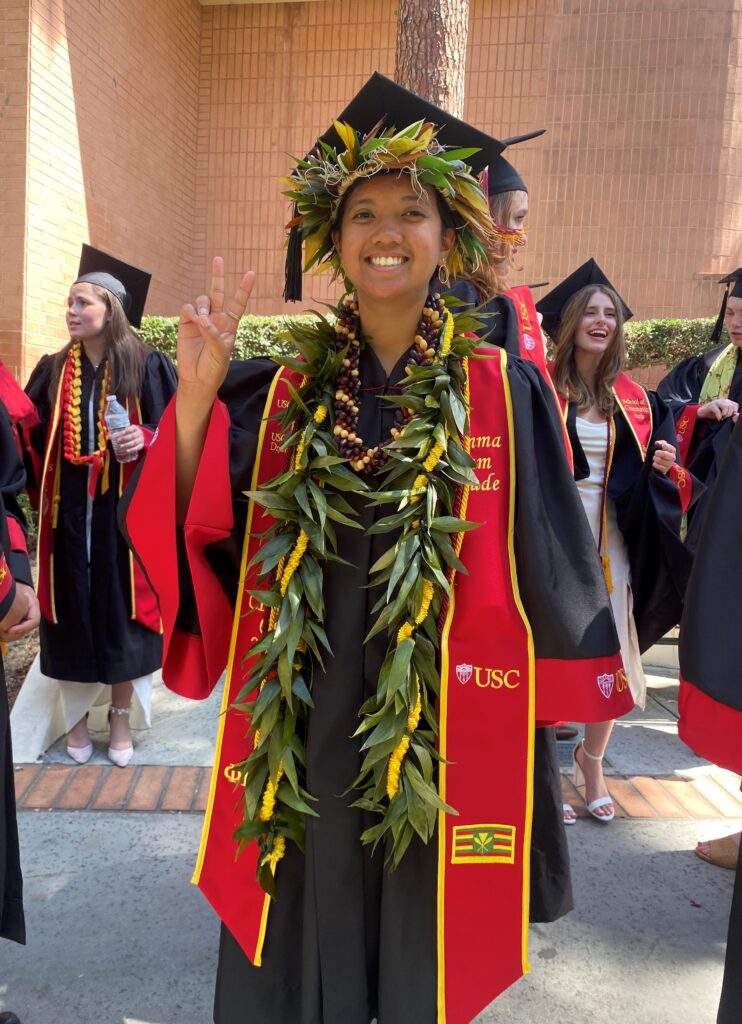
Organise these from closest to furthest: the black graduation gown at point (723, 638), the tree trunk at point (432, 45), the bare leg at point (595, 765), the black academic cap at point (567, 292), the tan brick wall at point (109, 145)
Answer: the black graduation gown at point (723, 638) < the bare leg at point (595, 765) < the black academic cap at point (567, 292) < the tree trunk at point (432, 45) < the tan brick wall at point (109, 145)

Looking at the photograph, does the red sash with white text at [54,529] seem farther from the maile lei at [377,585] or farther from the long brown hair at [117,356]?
the maile lei at [377,585]

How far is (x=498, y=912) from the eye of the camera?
6.33ft

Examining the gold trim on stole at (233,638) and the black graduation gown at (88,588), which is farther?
the black graduation gown at (88,588)

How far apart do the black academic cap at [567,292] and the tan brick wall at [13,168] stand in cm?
497

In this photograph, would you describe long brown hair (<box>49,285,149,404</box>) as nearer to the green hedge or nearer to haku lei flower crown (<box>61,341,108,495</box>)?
haku lei flower crown (<box>61,341,108,495</box>)

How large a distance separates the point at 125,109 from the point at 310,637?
8773mm

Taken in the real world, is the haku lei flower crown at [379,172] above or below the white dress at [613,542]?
above

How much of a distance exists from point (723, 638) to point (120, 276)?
377cm

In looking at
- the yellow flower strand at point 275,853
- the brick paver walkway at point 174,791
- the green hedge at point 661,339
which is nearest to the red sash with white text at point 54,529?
the brick paver walkway at point 174,791

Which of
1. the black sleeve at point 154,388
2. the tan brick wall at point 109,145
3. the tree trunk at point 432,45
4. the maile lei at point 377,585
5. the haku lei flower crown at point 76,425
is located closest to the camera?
the maile lei at point 377,585

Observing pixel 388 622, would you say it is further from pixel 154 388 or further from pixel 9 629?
pixel 154 388

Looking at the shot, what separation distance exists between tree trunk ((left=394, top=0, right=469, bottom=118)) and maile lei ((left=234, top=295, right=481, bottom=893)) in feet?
12.6

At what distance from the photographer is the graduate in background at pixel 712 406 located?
4.27m

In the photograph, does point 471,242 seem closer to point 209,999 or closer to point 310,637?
point 310,637
